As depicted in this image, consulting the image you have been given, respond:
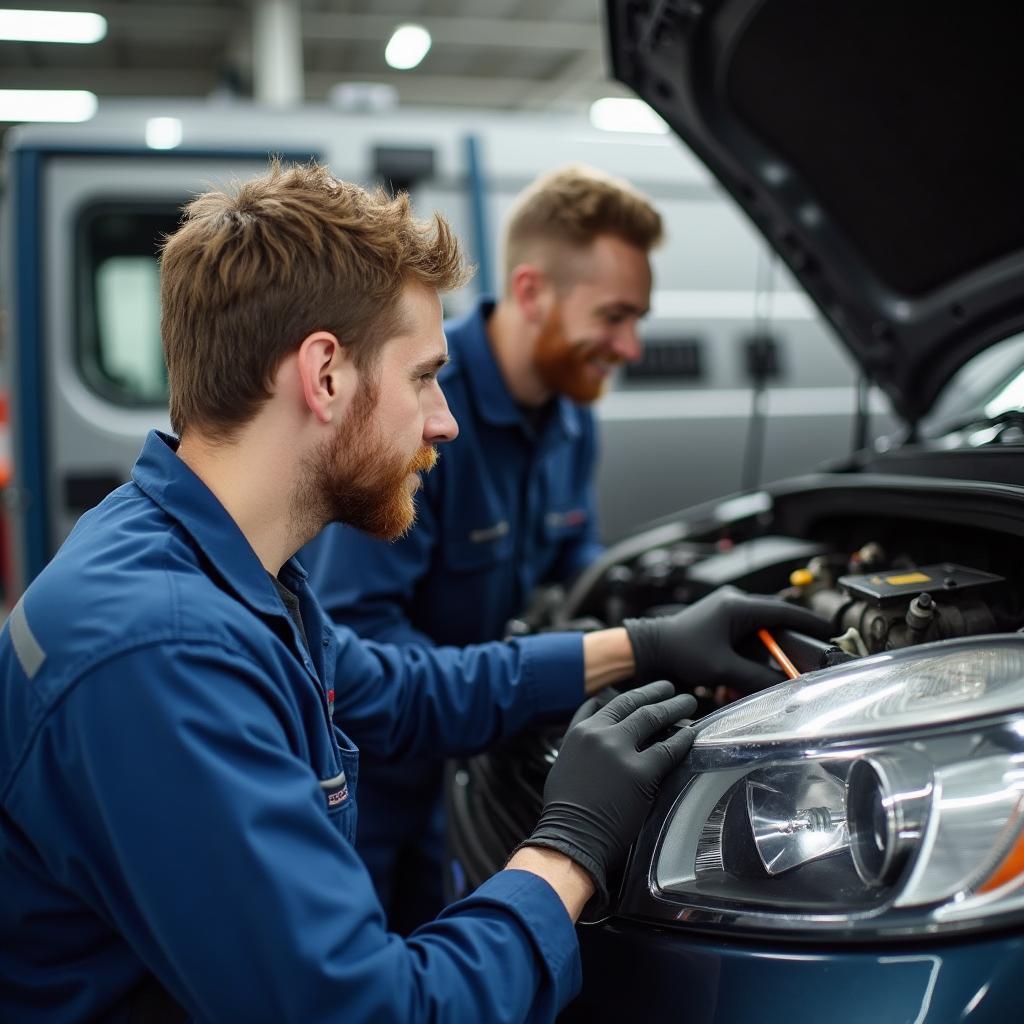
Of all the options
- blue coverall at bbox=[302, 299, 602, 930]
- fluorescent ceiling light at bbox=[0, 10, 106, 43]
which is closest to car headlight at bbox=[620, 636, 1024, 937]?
blue coverall at bbox=[302, 299, 602, 930]

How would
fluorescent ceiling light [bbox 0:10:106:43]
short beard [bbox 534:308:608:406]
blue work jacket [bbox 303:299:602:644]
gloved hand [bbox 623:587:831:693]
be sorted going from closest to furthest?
1. gloved hand [bbox 623:587:831:693]
2. blue work jacket [bbox 303:299:602:644]
3. short beard [bbox 534:308:608:406]
4. fluorescent ceiling light [bbox 0:10:106:43]

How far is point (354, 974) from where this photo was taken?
79 cm

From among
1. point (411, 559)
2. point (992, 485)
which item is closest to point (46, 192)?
point (411, 559)

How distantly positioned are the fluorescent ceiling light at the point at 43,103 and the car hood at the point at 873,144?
9136mm

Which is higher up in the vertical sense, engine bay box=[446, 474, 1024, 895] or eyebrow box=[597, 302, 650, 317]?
eyebrow box=[597, 302, 650, 317]

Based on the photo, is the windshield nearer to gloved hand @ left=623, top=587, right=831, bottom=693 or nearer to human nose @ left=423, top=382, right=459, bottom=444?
gloved hand @ left=623, top=587, right=831, bottom=693

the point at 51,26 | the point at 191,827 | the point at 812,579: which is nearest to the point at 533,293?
the point at 812,579

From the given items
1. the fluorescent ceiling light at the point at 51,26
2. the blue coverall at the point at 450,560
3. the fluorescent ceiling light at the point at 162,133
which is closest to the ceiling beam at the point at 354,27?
the fluorescent ceiling light at the point at 51,26

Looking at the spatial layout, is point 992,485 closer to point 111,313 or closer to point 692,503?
point 692,503

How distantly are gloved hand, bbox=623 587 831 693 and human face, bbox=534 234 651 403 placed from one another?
0.82m

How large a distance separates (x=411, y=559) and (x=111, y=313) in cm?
175

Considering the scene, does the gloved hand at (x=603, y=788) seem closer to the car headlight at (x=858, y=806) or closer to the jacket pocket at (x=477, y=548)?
the car headlight at (x=858, y=806)

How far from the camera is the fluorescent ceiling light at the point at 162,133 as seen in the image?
9.79 feet

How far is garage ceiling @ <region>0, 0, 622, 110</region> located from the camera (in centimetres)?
817
